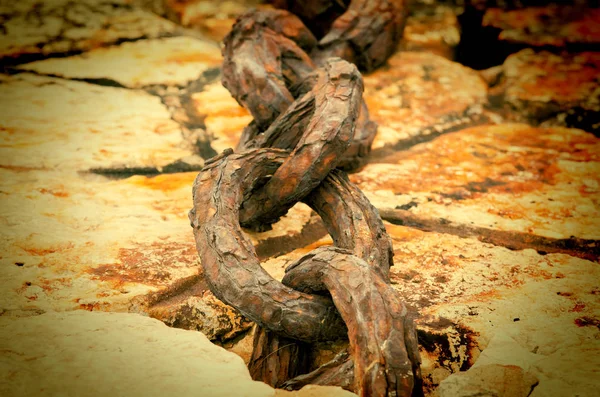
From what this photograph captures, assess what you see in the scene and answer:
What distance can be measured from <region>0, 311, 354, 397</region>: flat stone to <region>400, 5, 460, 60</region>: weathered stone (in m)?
2.19

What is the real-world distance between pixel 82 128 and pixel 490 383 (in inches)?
64.2

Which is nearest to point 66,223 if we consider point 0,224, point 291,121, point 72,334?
point 0,224

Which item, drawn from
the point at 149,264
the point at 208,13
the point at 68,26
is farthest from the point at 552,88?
the point at 68,26

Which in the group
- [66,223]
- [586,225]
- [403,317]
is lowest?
[66,223]

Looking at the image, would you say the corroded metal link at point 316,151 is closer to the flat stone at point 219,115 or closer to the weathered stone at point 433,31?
Result: the flat stone at point 219,115

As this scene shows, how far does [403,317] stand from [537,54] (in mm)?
2144

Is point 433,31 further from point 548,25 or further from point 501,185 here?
point 501,185

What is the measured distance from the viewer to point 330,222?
1.23 m

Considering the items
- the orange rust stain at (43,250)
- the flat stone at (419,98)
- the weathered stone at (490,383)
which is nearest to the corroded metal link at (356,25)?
the flat stone at (419,98)

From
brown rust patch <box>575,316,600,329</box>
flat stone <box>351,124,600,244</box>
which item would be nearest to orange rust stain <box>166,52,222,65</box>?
flat stone <box>351,124,600,244</box>

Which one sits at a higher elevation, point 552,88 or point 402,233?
point 552,88

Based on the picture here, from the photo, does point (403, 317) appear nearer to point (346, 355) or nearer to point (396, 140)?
point (346, 355)

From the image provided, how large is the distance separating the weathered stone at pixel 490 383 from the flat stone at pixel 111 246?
46 cm

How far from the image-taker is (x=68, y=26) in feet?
8.98
